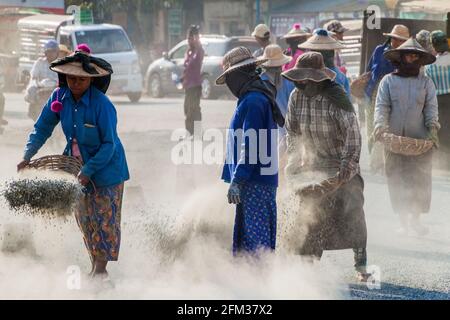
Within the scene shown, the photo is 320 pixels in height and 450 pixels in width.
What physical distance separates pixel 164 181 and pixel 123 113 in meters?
10.3

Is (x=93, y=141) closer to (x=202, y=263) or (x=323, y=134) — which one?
(x=202, y=263)

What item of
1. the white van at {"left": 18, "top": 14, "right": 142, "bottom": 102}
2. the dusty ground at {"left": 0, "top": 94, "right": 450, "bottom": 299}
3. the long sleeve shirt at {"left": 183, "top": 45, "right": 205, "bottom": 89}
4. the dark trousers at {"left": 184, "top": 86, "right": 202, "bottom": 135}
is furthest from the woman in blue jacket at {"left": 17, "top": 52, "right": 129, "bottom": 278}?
the white van at {"left": 18, "top": 14, "right": 142, "bottom": 102}

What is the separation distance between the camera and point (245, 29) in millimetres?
42094

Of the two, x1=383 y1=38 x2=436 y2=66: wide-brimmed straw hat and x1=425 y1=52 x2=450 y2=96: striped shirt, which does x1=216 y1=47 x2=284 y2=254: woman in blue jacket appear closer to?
x1=383 y1=38 x2=436 y2=66: wide-brimmed straw hat

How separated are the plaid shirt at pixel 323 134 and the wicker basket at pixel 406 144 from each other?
1.85 metres

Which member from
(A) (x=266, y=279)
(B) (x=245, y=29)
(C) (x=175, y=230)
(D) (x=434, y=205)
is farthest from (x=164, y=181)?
(B) (x=245, y=29)

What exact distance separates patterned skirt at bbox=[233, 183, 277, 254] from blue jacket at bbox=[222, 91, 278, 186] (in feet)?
0.22

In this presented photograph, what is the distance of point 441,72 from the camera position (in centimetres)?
1250

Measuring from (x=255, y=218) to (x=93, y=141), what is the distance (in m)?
1.14

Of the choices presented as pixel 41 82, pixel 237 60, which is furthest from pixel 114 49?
pixel 237 60

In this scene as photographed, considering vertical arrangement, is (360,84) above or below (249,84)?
below

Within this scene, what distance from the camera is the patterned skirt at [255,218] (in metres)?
7.16

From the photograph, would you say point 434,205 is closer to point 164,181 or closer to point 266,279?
point 164,181
